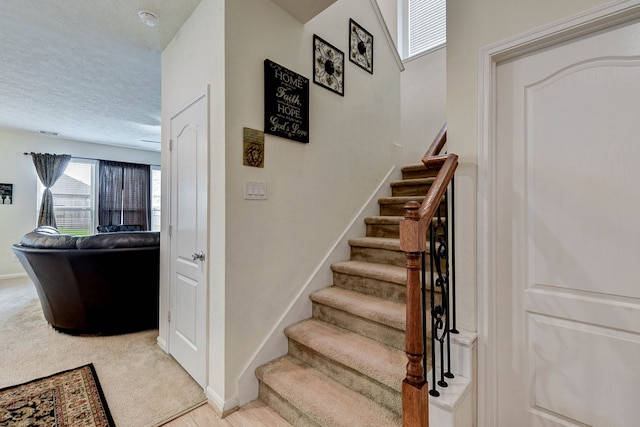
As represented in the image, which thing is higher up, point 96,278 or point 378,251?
point 378,251

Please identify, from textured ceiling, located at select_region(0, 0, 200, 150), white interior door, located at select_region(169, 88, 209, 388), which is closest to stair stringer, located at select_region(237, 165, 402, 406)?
white interior door, located at select_region(169, 88, 209, 388)

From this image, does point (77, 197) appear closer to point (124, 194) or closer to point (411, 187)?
point (124, 194)

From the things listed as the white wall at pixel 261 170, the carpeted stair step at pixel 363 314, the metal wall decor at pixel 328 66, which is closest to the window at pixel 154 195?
the white wall at pixel 261 170

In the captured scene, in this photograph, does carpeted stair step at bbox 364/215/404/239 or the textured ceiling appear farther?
carpeted stair step at bbox 364/215/404/239

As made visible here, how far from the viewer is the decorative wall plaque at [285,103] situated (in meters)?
1.89

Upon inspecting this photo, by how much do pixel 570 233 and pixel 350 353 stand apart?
1.23m

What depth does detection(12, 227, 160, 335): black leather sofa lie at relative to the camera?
104 inches

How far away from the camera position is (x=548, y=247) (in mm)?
1289

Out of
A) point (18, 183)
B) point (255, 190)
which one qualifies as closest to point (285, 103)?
point (255, 190)

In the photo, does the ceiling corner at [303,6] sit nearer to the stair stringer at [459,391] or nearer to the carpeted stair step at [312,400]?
the stair stringer at [459,391]

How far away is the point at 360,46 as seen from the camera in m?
2.77

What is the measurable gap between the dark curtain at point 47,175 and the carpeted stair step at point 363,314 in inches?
242

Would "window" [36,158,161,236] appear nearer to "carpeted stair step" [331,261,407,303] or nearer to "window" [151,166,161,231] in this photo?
"window" [151,166,161,231]

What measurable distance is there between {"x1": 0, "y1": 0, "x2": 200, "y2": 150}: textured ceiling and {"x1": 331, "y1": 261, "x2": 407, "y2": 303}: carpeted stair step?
2.17 meters
